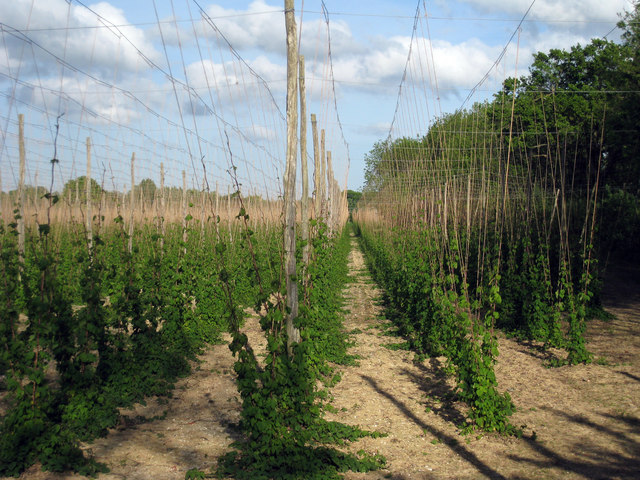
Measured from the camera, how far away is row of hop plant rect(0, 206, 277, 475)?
152 inches

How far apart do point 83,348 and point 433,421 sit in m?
3.34

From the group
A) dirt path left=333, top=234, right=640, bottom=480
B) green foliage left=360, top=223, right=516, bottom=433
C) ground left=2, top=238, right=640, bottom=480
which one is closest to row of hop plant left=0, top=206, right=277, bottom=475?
ground left=2, top=238, right=640, bottom=480

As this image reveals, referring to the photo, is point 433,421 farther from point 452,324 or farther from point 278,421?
point 278,421

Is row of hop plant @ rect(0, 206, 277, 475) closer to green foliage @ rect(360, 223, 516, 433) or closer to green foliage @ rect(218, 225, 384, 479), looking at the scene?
green foliage @ rect(218, 225, 384, 479)

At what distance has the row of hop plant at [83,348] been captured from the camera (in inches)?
152

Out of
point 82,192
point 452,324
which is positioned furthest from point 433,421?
point 82,192

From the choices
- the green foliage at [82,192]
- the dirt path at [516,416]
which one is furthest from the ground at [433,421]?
the green foliage at [82,192]

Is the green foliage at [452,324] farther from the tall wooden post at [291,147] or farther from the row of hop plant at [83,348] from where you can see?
the row of hop plant at [83,348]

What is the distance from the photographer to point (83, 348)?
4.61 metres

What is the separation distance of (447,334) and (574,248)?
5487 millimetres

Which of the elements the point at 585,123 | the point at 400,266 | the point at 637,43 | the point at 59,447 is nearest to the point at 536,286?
the point at 400,266

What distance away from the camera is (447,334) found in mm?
6242

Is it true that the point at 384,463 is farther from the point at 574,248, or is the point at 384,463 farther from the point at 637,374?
the point at 574,248

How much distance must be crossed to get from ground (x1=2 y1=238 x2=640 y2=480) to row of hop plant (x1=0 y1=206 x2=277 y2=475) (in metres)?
0.19
